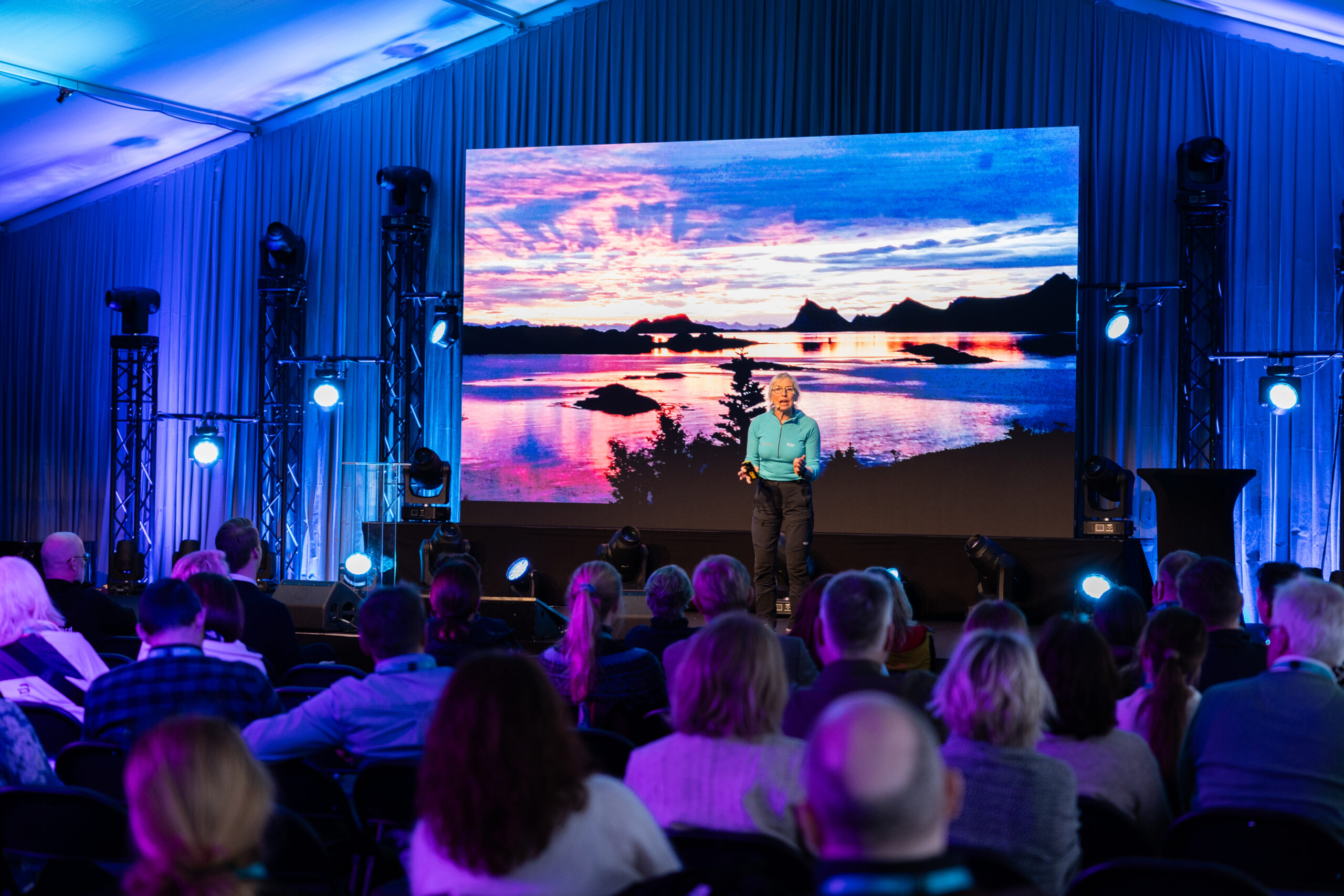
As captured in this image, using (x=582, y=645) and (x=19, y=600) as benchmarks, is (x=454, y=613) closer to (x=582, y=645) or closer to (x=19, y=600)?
(x=582, y=645)

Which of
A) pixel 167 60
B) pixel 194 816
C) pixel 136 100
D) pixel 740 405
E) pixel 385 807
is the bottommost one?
pixel 385 807

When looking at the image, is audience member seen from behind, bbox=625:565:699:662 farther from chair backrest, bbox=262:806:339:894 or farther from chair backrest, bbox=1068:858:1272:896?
chair backrest, bbox=1068:858:1272:896

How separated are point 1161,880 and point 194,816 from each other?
1537 millimetres

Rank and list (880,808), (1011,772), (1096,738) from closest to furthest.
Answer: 1. (880,808)
2. (1011,772)
3. (1096,738)

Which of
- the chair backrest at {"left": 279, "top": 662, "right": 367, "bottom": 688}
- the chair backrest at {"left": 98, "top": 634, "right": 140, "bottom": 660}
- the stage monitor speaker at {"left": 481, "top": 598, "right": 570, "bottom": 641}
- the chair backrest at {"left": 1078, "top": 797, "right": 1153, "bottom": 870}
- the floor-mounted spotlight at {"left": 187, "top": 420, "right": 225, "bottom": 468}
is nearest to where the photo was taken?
the chair backrest at {"left": 1078, "top": 797, "right": 1153, "bottom": 870}

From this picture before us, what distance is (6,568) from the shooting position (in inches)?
145

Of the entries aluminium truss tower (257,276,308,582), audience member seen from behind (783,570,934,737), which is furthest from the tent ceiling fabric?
audience member seen from behind (783,570,934,737)

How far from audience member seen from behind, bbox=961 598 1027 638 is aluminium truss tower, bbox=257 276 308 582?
28.3 feet

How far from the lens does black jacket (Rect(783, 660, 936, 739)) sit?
2990 mm

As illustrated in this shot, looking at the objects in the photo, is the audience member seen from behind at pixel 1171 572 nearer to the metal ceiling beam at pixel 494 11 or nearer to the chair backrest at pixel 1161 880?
the chair backrest at pixel 1161 880

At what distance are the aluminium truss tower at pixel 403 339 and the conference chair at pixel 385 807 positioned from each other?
25.5 feet

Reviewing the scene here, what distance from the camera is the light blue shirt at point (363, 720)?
2918mm

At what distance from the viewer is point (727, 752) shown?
2.27m

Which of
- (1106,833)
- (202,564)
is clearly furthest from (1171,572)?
(202,564)
